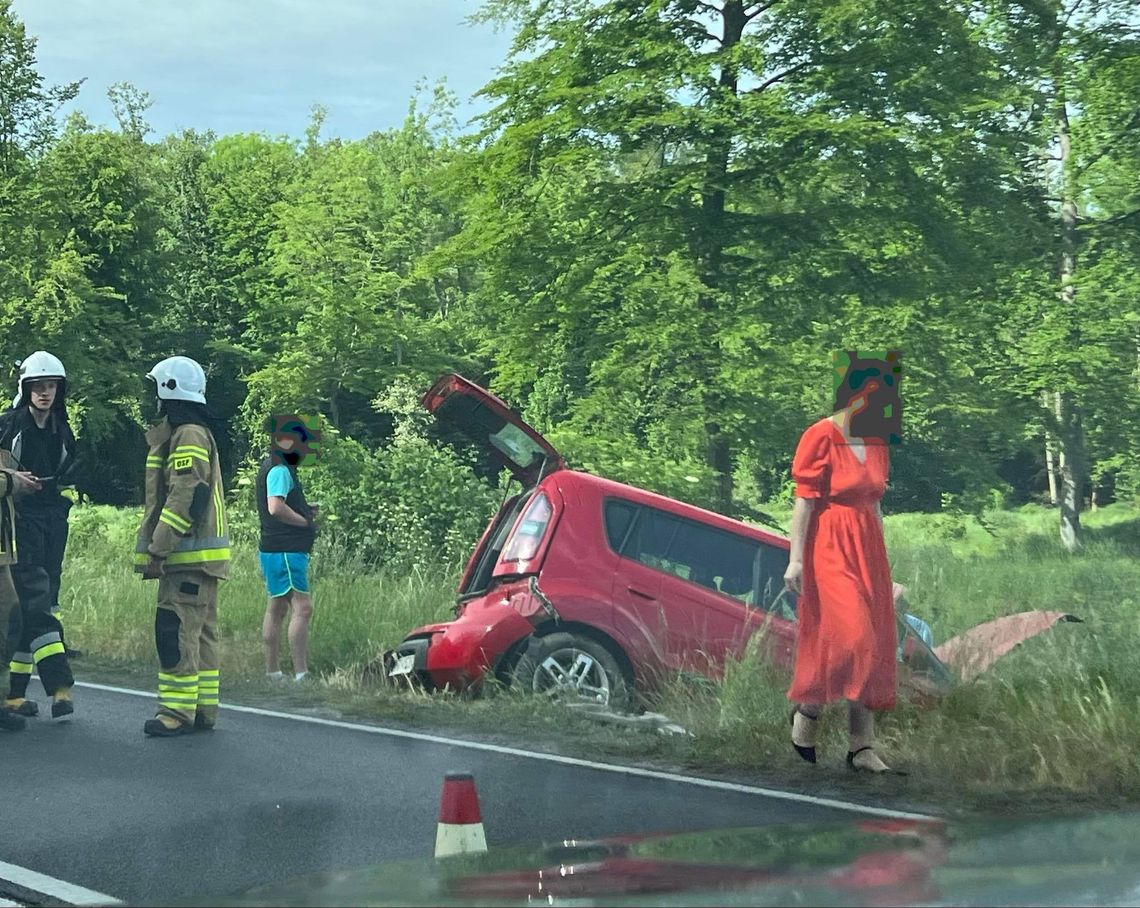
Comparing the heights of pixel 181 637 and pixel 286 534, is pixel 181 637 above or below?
below

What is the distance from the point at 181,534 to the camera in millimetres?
8953

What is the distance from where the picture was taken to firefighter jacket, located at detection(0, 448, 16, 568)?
31.3 feet

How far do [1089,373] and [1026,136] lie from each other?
898 cm

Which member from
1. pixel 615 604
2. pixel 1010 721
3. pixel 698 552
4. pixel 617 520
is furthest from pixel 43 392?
pixel 1010 721

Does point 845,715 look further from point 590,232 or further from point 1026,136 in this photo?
point 1026,136

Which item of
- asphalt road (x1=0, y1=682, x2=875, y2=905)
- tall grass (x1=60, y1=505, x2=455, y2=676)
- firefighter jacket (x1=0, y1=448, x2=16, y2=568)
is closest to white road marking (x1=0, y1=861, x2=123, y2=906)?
asphalt road (x1=0, y1=682, x2=875, y2=905)

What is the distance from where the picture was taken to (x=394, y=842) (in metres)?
6.25

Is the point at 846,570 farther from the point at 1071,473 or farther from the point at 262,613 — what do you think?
the point at 1071,473

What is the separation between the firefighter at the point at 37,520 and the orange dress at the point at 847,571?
15.6 feet

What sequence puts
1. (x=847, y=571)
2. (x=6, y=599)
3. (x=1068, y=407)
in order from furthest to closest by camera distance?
1. (x=1068, y=407)
2. (x=6, y=599)
3. (x=847, y=571)

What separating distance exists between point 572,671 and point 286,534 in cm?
266

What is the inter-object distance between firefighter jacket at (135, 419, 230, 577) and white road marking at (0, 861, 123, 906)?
3191 millimetres

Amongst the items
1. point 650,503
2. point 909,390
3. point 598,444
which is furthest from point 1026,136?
point 650,503

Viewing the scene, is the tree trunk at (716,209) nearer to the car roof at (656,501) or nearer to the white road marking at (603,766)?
the car roof at (656,501)
